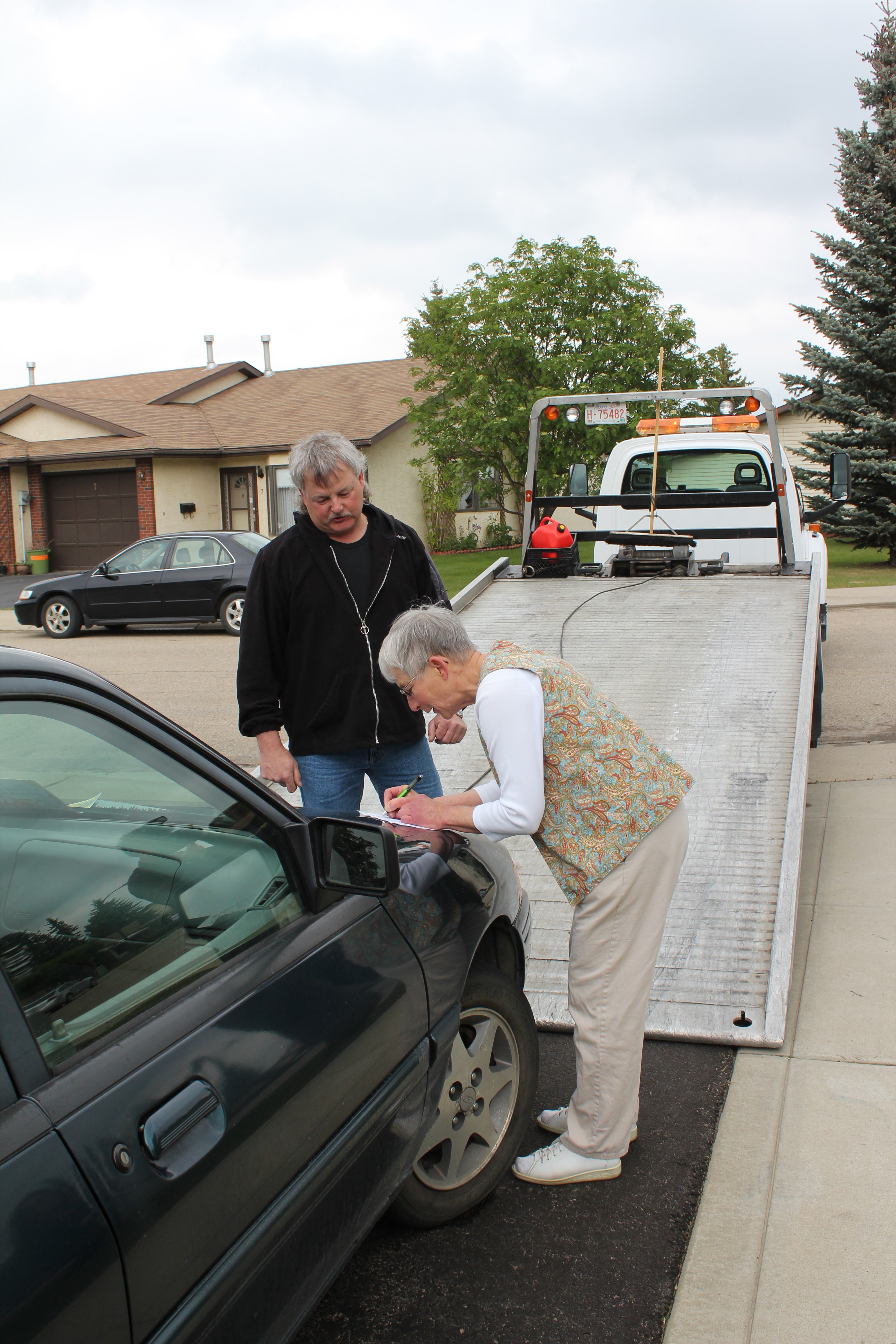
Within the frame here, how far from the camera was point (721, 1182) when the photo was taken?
9.70 feet

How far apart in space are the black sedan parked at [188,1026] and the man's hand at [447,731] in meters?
0.67

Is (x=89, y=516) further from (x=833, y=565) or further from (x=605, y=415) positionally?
(x=605, y=415)

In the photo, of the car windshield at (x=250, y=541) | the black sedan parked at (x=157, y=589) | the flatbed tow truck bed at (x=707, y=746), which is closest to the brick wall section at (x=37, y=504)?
the black sedan parked at (x=157, y=589)

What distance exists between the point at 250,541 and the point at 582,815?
1357cm

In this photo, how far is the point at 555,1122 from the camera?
127 inches

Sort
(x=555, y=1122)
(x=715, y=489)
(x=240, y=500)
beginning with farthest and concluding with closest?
(x=240, y=500) < (x=715, y=489) < (x=555, y=1122)

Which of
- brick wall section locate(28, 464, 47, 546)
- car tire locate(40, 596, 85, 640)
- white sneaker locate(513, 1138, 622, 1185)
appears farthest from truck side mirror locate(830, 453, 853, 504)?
brick wall section locate(28, 464, 47, 546)

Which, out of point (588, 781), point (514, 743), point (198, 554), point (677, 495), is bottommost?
point (198, 554)

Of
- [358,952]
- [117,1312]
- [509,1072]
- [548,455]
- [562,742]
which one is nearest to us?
[117,1312]

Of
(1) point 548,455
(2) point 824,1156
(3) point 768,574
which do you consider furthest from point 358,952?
(1) point 548,455

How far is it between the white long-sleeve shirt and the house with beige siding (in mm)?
23459

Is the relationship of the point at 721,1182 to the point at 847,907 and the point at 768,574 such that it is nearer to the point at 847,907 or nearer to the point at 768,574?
the point at 847,907

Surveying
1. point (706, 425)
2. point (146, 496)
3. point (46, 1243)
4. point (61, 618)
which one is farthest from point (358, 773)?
point (146, 496)

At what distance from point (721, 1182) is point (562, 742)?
135cm
